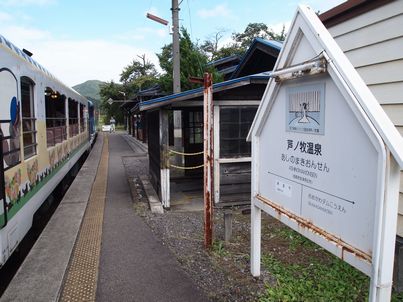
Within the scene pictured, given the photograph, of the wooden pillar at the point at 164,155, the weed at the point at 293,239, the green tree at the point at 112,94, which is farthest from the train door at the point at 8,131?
the green tree at the point at 112,94

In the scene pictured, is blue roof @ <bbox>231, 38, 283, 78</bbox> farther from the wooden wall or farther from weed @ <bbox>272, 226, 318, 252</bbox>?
weed @ <bbox>272, 226, 318, 252</bbox>

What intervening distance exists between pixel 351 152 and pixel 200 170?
8.29 m

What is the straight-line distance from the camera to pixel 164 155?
6742 millimetres

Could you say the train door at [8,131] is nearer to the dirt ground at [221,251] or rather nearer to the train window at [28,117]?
the train window at [28,117]

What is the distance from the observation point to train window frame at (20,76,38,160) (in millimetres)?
4313

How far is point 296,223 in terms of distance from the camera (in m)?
2.81

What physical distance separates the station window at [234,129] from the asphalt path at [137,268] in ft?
7.30

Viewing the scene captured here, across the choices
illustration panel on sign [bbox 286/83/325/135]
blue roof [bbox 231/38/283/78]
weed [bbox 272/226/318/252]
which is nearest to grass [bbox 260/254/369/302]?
weed [bbox 272/226/318/252]

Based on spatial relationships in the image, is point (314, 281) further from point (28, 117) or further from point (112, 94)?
point (112, 94)

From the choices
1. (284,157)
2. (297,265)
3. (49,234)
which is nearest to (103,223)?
(49,234)

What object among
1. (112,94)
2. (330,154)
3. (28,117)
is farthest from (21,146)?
(112,94)

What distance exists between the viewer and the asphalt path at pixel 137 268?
11.3 ft

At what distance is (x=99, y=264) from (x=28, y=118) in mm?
2106

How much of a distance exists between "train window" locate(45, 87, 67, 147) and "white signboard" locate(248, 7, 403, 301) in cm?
441
